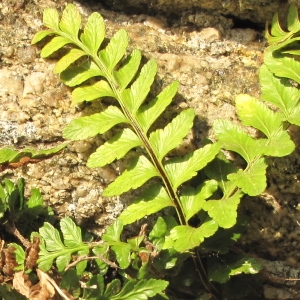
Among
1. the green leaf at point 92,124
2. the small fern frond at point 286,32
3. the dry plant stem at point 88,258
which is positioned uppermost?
the small fern frond at point 286,32

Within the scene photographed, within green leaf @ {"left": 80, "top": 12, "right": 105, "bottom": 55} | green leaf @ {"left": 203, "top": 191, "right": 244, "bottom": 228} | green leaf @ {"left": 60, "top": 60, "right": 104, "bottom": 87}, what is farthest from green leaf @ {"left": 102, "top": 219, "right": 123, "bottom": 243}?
green leaf @ {"left": 80, "top": 12, "right": 105, "bottom": 55}

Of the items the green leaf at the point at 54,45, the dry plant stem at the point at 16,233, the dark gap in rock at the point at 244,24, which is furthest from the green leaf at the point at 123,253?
the dark gap in rock at the point at 244,24

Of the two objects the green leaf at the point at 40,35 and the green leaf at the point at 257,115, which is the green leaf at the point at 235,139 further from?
the green leaf at the point at 40,35

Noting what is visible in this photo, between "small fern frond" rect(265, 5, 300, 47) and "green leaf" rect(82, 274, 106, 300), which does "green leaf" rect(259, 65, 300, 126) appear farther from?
"green leaf" rect(82, 274, 106, 300)

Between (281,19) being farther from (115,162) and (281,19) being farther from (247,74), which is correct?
(115,162)

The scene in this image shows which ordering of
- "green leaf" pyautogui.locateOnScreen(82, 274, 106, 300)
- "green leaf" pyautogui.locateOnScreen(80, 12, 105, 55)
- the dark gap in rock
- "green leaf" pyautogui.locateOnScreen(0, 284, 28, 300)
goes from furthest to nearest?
the dark gap in rock, "green leaf" pyautogui.locateOnScreen(80, 12, 105, 55), "green leaf" pyautogui.locateOnScreen(82, 274, 106, 300), "green leaf" pyautogui.locateOnScreen(0, 284, 28, 300)

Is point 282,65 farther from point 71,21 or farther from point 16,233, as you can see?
point 16,233

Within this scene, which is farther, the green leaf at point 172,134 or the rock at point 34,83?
the rock at point 34,83

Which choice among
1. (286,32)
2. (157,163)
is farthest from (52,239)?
(286,32)
